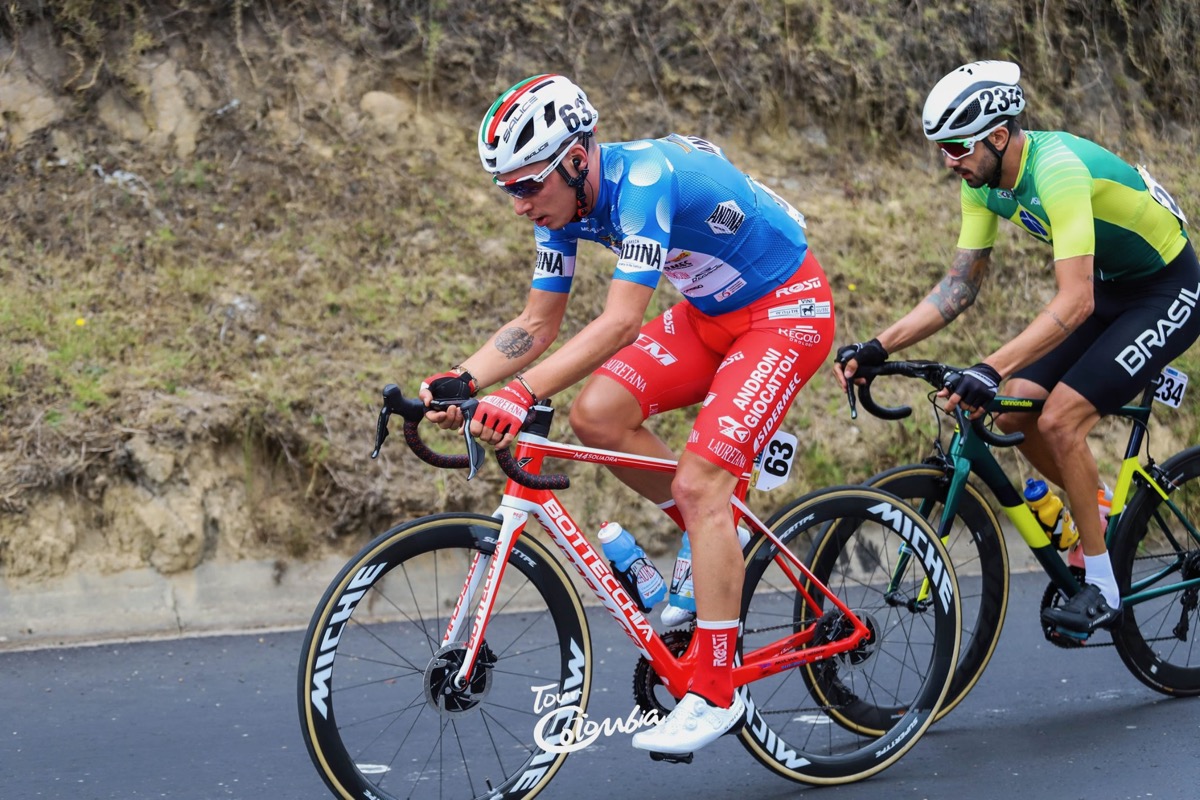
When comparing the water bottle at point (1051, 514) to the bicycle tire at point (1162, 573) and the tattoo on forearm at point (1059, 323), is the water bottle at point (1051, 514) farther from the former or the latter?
the tattoo on forearm at point (1059, 323)

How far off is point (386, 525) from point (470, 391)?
3.57 meters

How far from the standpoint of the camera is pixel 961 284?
5.02 m

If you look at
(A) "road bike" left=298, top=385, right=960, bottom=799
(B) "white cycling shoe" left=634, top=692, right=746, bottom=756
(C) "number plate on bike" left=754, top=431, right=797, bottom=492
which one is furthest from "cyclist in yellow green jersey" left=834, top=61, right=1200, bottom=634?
(B) "white cycling shoe" left=634, top=692, right=746, bottom=756

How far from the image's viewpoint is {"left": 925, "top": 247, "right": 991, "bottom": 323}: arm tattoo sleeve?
16.4 feet

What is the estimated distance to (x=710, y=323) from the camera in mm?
4383

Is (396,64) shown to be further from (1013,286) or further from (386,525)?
(1013,286)

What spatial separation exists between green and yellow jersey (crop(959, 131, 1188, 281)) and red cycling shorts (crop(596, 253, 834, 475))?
94cm

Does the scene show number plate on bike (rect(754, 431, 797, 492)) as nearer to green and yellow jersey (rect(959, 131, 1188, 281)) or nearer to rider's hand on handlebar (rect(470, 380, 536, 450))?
rider's hand on handlebar (rect(470, 380, 536, 450))

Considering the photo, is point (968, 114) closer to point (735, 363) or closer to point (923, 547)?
point (735, 363)

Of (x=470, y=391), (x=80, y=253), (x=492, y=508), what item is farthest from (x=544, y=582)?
(x=80, y=253)

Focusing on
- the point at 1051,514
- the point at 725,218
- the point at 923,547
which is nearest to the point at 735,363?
the point at 725,218

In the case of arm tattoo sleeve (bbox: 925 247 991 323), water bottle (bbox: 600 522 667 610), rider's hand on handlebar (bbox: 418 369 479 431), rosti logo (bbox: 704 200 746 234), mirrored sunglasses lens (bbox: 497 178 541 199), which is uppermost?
mirrored sunglasses lens (bbox: 497 178 541 199)

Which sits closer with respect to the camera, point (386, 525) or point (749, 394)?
point (749, 394)

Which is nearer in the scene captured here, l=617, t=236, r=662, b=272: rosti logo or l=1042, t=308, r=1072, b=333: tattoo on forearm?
l=617, t=236, r=662, b=272: rosti logo
